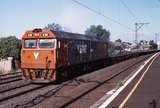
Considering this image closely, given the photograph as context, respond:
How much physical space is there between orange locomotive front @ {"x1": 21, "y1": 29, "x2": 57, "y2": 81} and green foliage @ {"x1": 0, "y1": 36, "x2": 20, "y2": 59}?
2297 centimetres

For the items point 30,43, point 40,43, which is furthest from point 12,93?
point 30,43

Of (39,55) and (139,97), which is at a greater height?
(39,55)

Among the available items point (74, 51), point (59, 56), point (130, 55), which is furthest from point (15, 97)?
point (130, 55)

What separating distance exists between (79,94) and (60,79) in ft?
22.9

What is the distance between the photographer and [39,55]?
23172mm

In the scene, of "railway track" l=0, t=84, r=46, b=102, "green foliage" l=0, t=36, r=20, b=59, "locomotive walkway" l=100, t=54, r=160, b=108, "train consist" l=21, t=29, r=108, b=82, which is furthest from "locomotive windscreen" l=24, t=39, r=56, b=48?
"green foliage" l=0, t=36, r=20, b=59

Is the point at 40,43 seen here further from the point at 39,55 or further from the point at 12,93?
the point at 12,93

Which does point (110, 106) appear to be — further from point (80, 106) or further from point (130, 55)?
point (130, 55)

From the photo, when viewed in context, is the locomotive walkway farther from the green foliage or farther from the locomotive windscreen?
the green foliage

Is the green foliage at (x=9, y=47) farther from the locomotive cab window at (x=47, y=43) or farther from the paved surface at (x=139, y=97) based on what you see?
the paved surface at (x=139, y=97)

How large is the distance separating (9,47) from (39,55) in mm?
25306

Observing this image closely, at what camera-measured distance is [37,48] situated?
23.4 m

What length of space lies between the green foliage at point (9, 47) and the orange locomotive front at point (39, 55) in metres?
23.0

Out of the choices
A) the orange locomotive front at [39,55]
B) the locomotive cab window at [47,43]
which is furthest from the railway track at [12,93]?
the locomotive cab window at [47,43]
